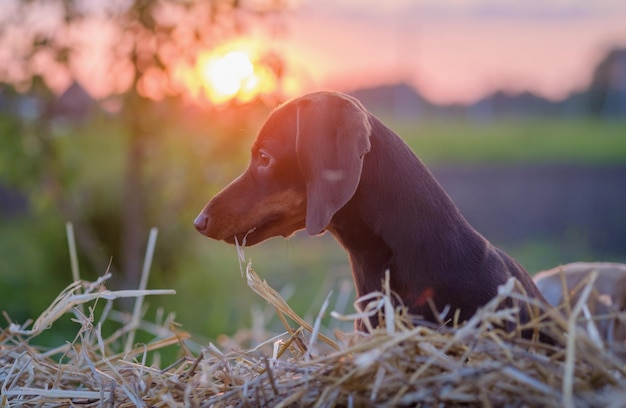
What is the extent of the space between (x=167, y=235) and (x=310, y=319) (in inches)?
115

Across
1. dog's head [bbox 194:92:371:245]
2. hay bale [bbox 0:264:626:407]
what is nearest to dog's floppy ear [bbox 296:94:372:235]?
dog's head [bbox 194:92:371:245]

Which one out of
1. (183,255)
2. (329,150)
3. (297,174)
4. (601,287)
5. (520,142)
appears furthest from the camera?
(520,142)

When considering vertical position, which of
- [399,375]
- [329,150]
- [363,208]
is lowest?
[399,375]

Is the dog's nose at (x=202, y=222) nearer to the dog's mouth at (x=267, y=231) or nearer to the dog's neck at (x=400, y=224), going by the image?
the dog's mouth at (x=267, y=231)

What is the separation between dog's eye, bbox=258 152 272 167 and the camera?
3.93 meters

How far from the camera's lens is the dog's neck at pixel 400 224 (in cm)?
357

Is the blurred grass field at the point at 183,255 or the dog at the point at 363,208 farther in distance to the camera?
the blurred grass field at the point at 183,255

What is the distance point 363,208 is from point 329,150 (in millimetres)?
305

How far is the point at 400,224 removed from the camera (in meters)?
3.62

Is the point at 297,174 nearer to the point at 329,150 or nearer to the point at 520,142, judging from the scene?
the point at 329,150

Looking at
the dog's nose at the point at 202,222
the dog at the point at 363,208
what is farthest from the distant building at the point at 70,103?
the dog at the point at 363,208

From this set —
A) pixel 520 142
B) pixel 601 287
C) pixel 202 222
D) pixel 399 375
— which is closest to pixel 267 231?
Result: pixel 202 222

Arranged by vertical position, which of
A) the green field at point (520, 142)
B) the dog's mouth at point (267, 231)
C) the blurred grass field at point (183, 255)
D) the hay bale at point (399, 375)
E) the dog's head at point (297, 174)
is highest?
the dog's head at point (297, 174)

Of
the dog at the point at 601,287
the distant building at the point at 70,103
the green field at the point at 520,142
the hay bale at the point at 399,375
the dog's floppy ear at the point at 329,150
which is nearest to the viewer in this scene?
the hay bale at the point at 399,375
